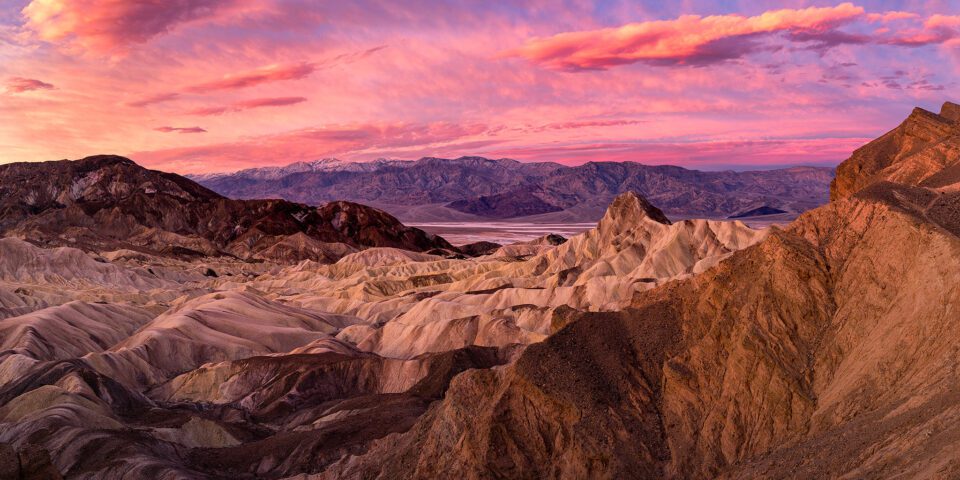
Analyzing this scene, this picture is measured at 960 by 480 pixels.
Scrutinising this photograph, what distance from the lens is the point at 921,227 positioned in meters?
19.9

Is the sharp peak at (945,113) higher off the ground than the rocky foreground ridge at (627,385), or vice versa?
the sharp peak at (945,113)

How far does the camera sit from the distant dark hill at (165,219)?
142375 millimetres

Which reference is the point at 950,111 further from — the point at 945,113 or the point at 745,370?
the point at 745,370

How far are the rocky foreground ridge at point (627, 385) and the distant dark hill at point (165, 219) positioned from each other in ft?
298

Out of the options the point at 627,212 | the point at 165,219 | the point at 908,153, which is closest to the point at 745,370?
the point at 908,153

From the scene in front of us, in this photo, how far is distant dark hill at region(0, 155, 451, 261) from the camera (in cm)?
14238

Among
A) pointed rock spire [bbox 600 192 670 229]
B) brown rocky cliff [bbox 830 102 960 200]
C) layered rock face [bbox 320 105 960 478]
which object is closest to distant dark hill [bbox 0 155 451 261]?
pointed rock spire [bbox 600 192 670 229]

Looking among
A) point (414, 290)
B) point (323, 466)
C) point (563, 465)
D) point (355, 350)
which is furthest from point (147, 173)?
point (563, 465)

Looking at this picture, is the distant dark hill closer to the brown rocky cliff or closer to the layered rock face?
the brown rocky cliff

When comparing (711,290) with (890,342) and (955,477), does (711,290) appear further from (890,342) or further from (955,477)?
(955,477)

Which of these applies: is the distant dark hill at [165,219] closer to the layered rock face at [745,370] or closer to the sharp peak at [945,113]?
the sharp peak at [945,113]

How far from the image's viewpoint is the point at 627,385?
21891mm

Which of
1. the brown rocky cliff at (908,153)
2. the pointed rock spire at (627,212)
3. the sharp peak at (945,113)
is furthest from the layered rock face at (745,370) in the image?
the pointed rock spire at (627,212)

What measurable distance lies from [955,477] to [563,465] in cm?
1073
